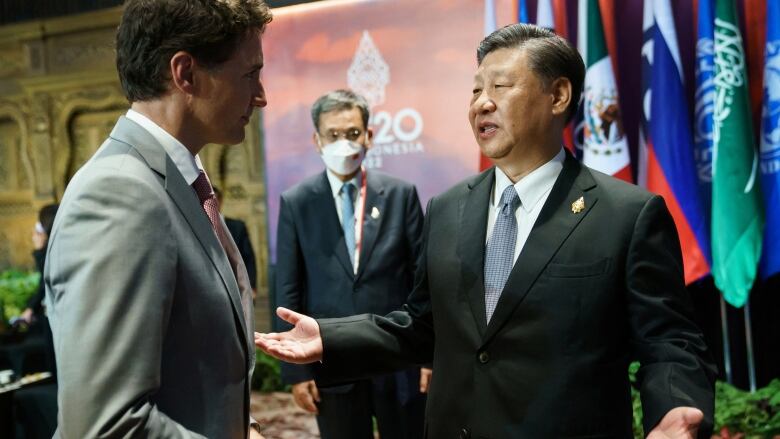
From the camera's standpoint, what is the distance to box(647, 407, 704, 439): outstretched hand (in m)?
1.51

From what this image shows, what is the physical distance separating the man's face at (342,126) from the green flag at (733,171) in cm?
177

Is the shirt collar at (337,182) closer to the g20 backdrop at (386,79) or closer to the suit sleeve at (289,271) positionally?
the suit sleeve at (289,271)

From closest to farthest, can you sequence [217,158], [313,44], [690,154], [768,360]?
[690,154]
[768,360]
[313,44]
[217,158]

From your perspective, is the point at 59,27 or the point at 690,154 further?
the point at 59,27

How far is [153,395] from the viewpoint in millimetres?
1222

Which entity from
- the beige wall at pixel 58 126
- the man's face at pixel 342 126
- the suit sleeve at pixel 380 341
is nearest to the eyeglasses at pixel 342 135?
the man's face at pixel 342 126

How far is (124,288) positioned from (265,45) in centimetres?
479

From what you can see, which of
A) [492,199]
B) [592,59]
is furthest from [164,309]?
[592,59]

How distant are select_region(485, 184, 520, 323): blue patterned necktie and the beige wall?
20.3 ft

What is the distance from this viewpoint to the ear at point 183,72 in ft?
4.40

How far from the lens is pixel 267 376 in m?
6.16

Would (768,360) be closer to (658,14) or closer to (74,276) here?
(658,14)

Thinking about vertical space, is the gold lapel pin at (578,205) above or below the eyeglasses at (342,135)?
below

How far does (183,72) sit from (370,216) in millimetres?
2060
